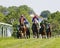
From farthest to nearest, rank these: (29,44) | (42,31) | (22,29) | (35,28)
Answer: (42,31) → (35,28) → (22,29) → (29,44)

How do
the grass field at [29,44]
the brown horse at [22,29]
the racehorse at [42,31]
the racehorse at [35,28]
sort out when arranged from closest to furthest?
the grass field at [29,44] → the brown horse at [22,29] → the racehorse at [35,28] → the racehorse at [42,31]

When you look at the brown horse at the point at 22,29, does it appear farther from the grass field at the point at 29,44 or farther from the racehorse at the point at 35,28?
the grass field at the point at 29,44

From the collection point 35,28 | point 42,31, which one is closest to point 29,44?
point 35,28

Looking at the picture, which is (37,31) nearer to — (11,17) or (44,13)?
(11,17)

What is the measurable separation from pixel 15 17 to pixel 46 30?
143 feet

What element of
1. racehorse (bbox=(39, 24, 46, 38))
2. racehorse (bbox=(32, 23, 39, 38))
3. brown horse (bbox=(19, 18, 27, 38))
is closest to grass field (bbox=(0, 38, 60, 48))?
brown horse (bbox=(19, 18, 27, 38))

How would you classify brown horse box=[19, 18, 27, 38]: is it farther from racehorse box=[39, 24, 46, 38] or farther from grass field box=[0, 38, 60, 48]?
grass field box=[0, 38, 60, 48]

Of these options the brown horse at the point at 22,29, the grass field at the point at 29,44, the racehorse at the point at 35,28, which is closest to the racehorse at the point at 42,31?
the racehorse at the point at 35,28

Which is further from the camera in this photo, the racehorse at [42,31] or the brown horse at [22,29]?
the racehorse at [42,31]

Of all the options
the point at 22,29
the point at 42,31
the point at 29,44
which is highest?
the point at 22,29

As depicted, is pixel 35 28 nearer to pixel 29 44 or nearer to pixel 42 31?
pixel 42 31

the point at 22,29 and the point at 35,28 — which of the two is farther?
the point at 35,28

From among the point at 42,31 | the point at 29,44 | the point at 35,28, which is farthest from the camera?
the point at 42,31

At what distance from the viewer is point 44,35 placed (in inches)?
1014
